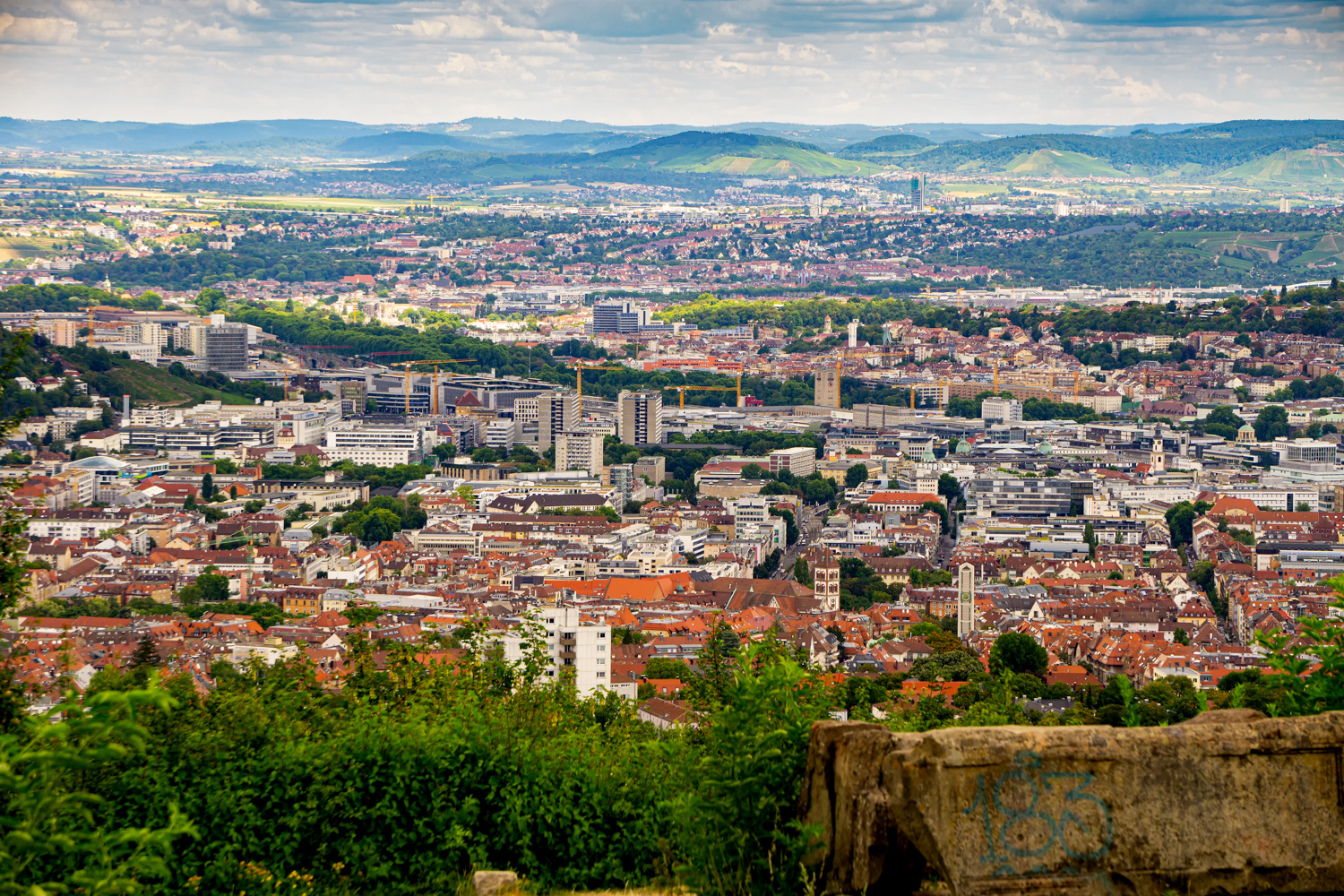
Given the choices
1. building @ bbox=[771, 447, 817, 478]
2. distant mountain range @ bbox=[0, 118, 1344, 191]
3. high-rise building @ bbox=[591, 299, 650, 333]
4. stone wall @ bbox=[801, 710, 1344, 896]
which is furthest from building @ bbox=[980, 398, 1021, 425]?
distant mountain range @ bbox=[0, 118, 1344, 191]

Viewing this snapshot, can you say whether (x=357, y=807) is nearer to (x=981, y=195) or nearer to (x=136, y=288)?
(x=136, y=288)

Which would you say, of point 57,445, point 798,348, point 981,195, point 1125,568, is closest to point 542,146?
point 981,195

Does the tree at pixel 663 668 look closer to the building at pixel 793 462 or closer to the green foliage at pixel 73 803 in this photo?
the green foliage at pixel 73 803

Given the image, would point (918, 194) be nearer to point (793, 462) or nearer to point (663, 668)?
point (793, 462)

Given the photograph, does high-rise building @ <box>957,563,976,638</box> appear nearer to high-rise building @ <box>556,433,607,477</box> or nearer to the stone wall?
high-rise building @ <box>556,433,607,477</box>

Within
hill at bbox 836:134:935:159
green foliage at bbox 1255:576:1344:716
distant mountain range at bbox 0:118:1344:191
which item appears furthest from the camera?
hill at bbox 836:134:935:159

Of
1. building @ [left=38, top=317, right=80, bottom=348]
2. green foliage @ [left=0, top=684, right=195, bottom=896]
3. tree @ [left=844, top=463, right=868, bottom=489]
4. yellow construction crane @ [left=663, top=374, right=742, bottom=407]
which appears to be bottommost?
tree @ [left=844, top=463, right=868, bottom=489]
